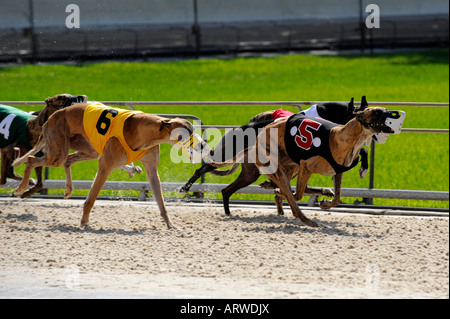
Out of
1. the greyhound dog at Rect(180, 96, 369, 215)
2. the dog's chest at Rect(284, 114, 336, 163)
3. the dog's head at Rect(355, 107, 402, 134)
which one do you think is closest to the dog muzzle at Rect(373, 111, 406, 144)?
the dog's head at Rect(355, 107, 402, 134)

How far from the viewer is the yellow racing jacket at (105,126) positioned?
8.27m

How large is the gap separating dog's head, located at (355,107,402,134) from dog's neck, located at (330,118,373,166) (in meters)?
0.09

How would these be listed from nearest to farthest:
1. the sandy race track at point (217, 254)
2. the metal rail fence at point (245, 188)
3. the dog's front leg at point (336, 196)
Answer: the sandy race track at point (217, 254) < the dog's front leg at point (336, 196) < the metal rail fence at point (245, 188)

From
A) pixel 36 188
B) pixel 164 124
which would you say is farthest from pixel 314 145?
pixel 36 188

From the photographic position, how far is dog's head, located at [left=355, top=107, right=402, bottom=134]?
7773 millimetres

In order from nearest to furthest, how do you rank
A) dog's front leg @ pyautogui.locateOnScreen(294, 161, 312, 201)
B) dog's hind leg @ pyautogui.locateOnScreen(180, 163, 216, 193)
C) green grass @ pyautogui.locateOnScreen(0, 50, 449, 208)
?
dog's front leg @ pyautogui.locateOnScreen(294, 161, 312, 201) < dog's hind leg @ pyautogui.locateOnScreen(180, 163, 216, 193) < green grass @ pyautogui.locateOnScreen(0, 50, 449, 208)

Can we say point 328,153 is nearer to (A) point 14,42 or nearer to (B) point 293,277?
(B) point 293,277

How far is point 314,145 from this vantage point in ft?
27.1

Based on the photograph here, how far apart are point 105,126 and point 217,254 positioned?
2070 millimetres

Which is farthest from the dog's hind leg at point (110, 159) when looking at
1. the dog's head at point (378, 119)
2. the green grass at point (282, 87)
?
the dog's head at point (378, 119)

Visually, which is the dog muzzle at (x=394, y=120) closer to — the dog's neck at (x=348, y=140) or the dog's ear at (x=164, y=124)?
the dog's neck at (x=348, y=140)

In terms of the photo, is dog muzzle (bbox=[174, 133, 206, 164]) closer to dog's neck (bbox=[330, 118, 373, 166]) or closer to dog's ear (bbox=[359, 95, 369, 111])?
dog's neck (bbox=[330, 118, 373, 166])

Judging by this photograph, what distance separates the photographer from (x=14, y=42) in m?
10.3

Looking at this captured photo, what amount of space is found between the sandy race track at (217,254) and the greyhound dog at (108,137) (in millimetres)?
552
